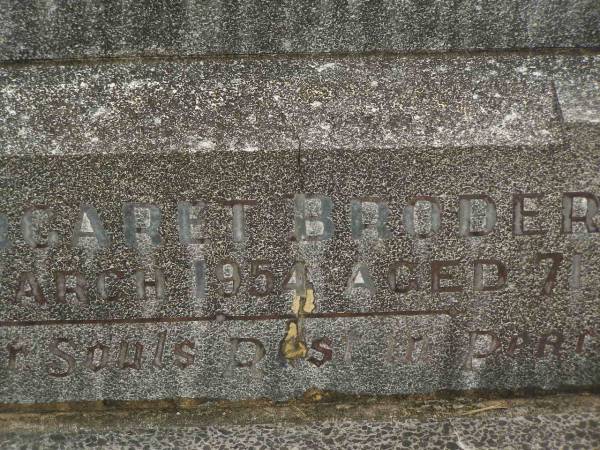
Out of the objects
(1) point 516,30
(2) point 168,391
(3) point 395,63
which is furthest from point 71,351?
(1) point 516,30

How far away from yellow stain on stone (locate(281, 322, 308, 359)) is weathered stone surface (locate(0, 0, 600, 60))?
89cm

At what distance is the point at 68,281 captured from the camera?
1.89 metres

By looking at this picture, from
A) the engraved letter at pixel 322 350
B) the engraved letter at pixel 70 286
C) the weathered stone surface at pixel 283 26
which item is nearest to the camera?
the weathered stone surface at pixel 283 26

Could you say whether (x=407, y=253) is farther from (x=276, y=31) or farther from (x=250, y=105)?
(x=276, y=31)

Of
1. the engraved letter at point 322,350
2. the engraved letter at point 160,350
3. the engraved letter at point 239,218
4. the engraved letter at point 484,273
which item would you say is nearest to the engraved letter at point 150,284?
the engraved letter at point 160,350

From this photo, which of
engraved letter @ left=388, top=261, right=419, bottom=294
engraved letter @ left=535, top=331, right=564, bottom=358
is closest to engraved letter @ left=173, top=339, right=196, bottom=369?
engraved letter @ left=388, top=261, right=419, bottom=294

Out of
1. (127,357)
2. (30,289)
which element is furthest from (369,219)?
(30,289)

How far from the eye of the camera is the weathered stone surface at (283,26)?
1.78 metres

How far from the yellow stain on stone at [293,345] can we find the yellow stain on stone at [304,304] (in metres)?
0.05

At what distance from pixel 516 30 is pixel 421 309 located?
92 centimetres

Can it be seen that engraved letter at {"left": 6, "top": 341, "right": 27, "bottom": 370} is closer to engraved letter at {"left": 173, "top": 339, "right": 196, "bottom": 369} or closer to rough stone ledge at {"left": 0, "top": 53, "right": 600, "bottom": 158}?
engraved letter at {"left": 173, "top": 339, "right": 196, "bottom": 369}

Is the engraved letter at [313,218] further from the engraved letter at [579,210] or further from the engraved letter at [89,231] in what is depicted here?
the engraved letter at [579,210]

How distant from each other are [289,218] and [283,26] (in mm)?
582

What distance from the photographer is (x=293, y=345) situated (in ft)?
6.53
